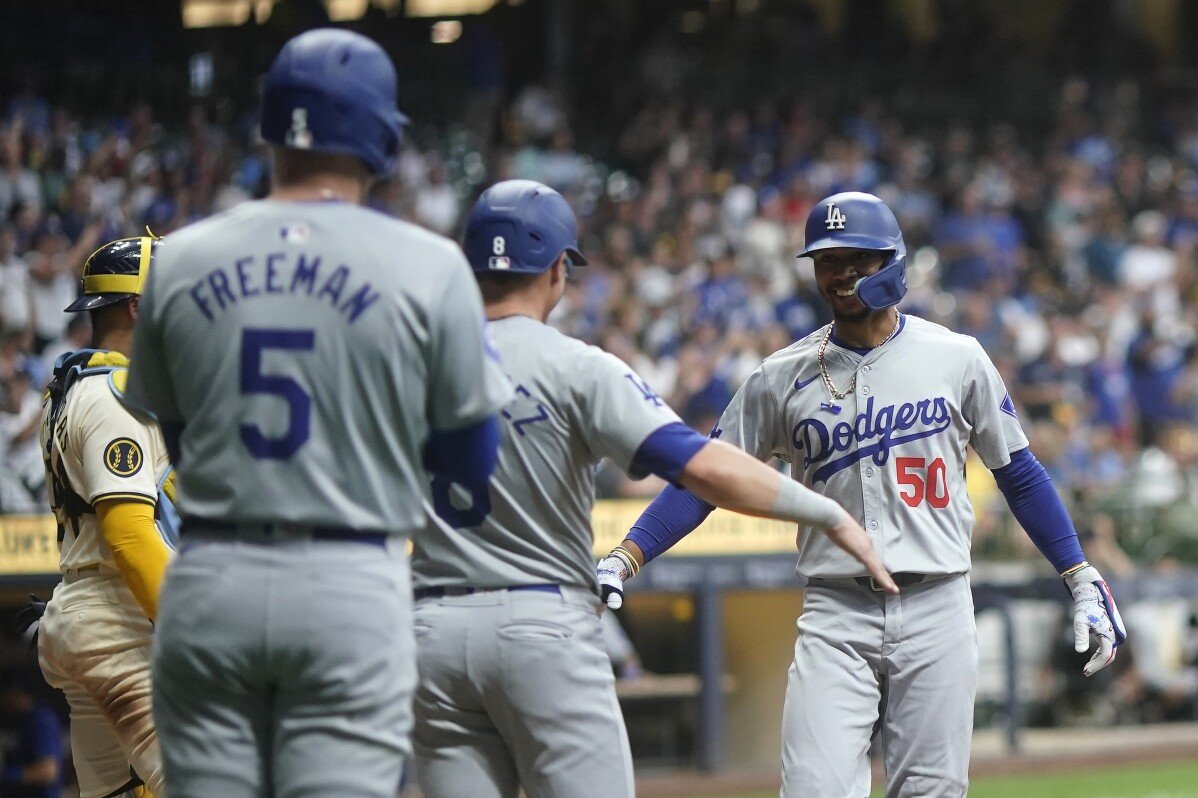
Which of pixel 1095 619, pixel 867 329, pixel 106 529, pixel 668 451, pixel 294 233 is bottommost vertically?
pixel 1095 619

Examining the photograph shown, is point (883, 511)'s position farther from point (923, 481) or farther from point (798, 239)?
point (798, 239)

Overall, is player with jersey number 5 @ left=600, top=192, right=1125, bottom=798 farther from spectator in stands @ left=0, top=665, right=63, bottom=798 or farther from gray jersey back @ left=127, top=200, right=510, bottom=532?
spectator in stands @ left=0, top=665, right=63, bottom=798

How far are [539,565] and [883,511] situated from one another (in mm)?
1477

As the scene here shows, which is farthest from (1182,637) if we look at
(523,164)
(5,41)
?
(5,41)

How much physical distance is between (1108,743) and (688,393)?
3849 millimetres

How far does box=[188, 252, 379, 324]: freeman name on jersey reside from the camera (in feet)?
9.11

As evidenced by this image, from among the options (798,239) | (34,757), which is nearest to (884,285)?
(34,757)

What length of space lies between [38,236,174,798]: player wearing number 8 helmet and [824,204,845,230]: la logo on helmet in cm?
197

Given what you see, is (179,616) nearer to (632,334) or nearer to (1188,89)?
(632,334)

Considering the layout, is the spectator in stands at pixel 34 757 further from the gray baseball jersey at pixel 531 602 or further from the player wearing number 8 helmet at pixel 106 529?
the gray baseball jersey at pixel 531 602

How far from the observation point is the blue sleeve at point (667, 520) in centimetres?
469

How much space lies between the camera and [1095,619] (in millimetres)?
4785

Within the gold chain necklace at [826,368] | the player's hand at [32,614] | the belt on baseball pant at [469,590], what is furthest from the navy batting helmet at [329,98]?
the player's hand at [32,614]

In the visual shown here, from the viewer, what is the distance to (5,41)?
1485 centimetres
